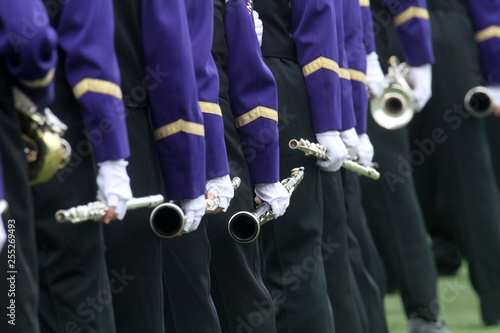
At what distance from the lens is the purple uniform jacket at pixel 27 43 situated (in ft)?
9.21

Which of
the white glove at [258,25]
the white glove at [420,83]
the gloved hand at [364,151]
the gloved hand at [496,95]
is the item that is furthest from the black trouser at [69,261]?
the gloved hand at [496,95]

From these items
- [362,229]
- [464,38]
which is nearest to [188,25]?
[362,229]

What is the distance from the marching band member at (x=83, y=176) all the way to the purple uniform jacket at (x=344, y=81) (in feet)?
5.92

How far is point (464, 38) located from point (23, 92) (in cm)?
409

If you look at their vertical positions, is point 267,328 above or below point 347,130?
below

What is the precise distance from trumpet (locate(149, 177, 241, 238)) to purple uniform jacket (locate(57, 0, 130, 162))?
0.30m

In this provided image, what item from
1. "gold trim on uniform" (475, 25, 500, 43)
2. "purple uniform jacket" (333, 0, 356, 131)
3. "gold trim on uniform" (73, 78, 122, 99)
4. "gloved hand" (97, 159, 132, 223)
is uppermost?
"gold trim on uniform" (475, 25, 500, 43)

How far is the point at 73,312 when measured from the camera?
3.16 metres

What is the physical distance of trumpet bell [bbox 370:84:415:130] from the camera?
6000 millimetres

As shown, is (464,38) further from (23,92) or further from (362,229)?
(23,92)

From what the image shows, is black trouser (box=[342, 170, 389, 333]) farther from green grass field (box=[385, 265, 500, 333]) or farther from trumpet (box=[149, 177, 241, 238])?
trumpet (box=[149, 177, 241, 238])

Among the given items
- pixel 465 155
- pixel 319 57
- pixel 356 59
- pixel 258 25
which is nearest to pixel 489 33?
pixel 465 155

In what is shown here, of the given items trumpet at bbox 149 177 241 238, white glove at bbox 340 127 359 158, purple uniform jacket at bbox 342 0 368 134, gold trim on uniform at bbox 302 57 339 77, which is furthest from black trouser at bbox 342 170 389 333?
trumpet at bbox 149 177 241 238

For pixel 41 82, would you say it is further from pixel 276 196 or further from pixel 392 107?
pixel 392 107
